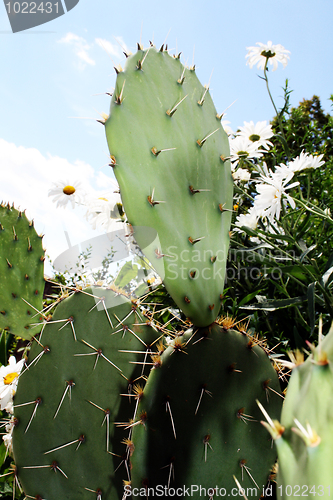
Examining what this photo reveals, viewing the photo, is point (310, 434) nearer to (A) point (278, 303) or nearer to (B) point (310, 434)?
(B) point (310, 434)

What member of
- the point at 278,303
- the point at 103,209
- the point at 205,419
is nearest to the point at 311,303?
the point at 278,303

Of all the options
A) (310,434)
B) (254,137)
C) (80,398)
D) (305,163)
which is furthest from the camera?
(254,137)

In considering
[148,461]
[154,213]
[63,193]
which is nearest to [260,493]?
[148,461]

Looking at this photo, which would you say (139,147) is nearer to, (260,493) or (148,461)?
(148,461)

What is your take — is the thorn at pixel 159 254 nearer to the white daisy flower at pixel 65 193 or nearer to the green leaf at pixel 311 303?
the green leaf at pixel 311 303

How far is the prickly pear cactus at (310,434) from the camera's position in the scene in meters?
0.26

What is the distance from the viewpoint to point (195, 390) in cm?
58

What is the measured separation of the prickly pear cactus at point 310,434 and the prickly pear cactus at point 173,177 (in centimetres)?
27

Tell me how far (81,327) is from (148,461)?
290 millimetres

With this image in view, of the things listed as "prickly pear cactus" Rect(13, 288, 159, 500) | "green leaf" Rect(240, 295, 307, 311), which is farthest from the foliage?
"prickly pear cactus" Rect(13, 288, 159, 500)

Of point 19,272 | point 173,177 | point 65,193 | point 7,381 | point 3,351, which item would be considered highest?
point 173,177

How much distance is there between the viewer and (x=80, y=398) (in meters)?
0.69

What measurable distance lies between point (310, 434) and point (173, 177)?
45cm

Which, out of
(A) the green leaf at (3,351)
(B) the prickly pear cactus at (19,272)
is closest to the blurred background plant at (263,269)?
(B) the prickly pear cactus at (19,272)
